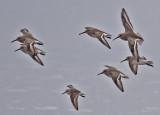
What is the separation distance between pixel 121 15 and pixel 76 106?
161 inches

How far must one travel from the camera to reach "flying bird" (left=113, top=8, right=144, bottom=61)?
16.6 meters

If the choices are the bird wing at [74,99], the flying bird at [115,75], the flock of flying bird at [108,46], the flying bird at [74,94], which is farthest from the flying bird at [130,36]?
the bird wing at [74,99]

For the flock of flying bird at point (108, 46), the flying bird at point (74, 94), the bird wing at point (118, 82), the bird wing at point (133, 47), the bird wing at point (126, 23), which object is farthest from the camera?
the bird wing at point (126, 23)

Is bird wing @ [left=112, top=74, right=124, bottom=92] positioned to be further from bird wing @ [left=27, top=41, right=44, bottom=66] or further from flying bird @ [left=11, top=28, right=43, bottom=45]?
flying bird @ [left=11, top=28, right=43, bottom=45]

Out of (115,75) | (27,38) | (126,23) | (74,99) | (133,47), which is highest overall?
(126,23)

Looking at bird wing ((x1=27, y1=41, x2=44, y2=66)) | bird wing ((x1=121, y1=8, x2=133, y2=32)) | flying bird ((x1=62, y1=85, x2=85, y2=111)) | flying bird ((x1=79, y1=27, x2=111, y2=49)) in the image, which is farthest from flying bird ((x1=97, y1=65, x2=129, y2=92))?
bird wing ((x1=27, y1=41, x2=44, y2=66))

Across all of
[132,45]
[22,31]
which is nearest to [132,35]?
[132,45]

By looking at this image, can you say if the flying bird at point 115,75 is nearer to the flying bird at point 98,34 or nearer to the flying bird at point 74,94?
the flying bird at point 74,94

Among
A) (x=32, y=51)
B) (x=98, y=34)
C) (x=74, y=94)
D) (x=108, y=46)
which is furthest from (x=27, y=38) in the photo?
(x=108, y=46)

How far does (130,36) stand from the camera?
17688 millimetres

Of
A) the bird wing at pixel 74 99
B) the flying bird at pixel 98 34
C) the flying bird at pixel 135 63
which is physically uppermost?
the flying bird at pixel 98 34

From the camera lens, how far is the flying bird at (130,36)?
54.4 ft

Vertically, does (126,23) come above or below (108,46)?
above

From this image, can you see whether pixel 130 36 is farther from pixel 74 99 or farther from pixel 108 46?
pixel 74 99
